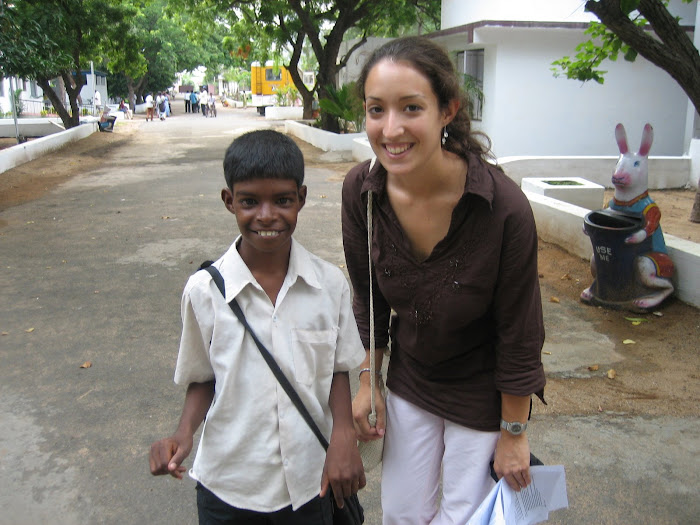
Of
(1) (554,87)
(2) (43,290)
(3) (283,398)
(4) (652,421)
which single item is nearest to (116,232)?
(2) (43,290)

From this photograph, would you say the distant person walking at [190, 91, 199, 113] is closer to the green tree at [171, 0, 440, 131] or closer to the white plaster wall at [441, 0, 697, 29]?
the green tree at [171, 0, 440, 131]

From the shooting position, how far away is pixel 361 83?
6.33ft

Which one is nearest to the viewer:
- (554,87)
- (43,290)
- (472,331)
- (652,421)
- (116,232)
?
(472,331)

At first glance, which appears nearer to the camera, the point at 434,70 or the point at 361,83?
the point at 434,70

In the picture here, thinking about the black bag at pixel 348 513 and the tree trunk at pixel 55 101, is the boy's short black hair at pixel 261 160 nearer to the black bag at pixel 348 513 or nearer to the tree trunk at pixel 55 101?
the black bag at pixel 348 513

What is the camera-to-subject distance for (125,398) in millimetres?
3969

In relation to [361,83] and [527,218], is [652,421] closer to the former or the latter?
[527,218]

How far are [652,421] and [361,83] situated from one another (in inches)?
108

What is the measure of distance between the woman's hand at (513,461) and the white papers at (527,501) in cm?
2

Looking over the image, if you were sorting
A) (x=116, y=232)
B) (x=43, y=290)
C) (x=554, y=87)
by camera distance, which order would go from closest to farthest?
(x=43, y=290) → (x=116, y=232) → (x=554, y=87)

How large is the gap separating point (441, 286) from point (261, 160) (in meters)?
0.59

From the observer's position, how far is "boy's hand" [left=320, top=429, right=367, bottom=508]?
1.74 m

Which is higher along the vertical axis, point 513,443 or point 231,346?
point 231,346

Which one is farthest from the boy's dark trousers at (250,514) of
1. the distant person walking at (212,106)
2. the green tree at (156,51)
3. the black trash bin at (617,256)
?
the green tree at (156,51)
